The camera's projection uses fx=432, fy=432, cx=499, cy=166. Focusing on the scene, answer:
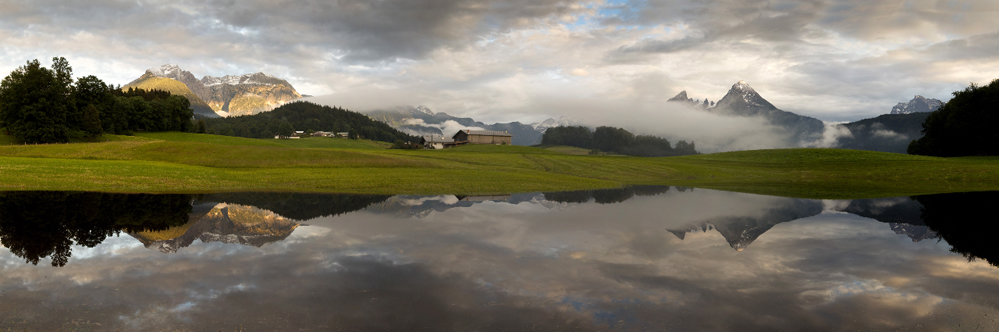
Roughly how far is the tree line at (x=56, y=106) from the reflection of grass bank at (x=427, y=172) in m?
29.3

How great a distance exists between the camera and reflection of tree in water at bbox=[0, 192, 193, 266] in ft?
41.2

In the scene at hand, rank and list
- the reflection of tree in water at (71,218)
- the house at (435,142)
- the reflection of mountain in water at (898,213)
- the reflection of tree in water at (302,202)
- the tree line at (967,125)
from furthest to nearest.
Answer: the house at (435,142) → the tree line at (967,125) → the reflection of tree in water at (302,202) → the reflection of mountain in water at (898,213) → the reflection of tree in water at (71,218)

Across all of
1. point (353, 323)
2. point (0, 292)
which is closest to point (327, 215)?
point (0, 292)

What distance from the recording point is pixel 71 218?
16.5m

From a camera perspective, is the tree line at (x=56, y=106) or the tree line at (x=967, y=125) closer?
the tree line at (x=967, y=125)

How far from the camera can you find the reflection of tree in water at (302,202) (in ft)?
65.7

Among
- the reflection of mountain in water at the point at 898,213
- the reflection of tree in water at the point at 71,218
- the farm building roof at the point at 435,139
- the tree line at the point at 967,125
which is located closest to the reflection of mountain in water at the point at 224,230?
the reflection of tree in water at the point at 71,218

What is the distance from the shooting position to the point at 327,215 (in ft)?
63.0

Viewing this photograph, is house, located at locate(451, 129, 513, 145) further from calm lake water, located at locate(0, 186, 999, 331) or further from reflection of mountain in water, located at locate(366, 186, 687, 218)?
calm lake water, located at locate(0, 186, 999, 331)

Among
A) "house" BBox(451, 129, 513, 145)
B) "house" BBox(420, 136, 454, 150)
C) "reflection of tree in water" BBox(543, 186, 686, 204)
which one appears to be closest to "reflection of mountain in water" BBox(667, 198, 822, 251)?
"reflection of tree in water" BBox(543, 186, 686, 204)

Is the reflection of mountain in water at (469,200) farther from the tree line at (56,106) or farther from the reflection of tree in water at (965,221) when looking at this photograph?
the tree line at (56,106)

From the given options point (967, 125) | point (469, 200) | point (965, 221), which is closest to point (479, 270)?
point (469, 200)

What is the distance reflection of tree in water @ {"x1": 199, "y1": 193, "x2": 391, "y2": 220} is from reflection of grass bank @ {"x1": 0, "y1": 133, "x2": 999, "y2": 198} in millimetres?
3182

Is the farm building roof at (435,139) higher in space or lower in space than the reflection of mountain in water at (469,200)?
higher
